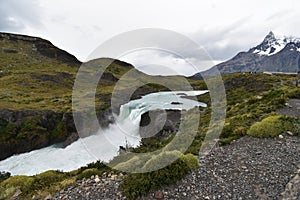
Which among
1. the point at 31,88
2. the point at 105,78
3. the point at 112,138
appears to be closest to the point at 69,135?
the point at 112,138

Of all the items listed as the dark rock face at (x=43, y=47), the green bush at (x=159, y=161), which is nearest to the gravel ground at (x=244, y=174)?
the green bush at (x=159, y=161)

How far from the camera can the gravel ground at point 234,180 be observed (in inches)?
272

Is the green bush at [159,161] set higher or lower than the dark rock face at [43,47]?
lower

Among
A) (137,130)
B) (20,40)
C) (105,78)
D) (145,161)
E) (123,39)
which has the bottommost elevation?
(137,130)

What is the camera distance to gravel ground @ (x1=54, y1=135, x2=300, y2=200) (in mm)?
6914

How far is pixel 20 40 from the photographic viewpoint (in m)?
133

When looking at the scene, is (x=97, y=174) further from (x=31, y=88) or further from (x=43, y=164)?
(x=31, y=88)

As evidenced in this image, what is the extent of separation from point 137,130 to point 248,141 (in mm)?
23160

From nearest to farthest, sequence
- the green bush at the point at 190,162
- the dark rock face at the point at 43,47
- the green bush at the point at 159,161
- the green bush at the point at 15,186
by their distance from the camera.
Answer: the green bush at the point at 159,161 < the green bush at the point at 190,162 < the green bush at the point at 15,186 < the dark rock face at the point at 43,47

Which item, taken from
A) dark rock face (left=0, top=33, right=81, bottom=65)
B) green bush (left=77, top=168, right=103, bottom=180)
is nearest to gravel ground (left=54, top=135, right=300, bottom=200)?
green bush (left=77, top=168, right=103, bottom=180)

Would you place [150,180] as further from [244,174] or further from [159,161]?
[244,174]

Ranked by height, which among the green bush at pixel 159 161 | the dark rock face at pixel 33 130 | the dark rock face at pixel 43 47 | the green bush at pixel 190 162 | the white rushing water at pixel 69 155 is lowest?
the white rushing water at pixel 69 155

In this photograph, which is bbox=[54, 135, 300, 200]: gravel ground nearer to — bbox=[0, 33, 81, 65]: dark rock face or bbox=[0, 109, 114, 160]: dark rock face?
bbox=[0, 109, 114, 160]: dark rock face

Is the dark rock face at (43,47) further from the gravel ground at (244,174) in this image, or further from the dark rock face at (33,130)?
the gravel ground at (244,174)
